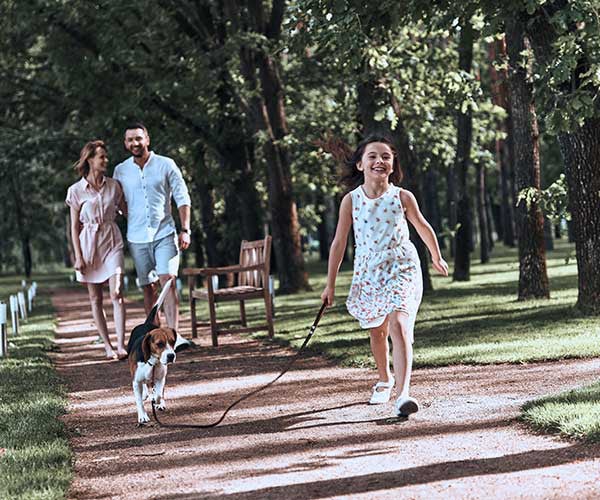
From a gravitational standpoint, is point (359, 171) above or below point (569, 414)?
above

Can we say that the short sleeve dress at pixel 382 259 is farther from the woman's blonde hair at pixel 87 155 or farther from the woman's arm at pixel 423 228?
the woman's blonde hair at pixel 87 155

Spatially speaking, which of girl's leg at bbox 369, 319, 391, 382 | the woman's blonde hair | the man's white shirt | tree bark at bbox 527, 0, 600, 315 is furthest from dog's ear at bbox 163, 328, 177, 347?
tree bark at bbox 527, 0, 600, 315

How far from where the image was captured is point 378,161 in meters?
7.67

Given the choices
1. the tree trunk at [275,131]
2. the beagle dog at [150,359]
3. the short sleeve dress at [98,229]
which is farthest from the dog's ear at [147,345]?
the tree trunk at [275,131]

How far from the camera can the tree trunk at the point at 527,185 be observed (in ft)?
54.0

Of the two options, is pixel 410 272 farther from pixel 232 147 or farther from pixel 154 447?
pixel 232 147

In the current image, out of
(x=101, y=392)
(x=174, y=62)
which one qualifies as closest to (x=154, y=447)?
(x=101, y=392)

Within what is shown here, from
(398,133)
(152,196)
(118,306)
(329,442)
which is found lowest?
(329,442)

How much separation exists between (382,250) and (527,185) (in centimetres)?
942

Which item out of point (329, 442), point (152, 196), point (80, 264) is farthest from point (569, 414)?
point (80, 264)

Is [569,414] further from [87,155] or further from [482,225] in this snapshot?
[482,225]

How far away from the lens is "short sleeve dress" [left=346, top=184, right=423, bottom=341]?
7.65 m

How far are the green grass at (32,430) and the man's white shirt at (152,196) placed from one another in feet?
5.68

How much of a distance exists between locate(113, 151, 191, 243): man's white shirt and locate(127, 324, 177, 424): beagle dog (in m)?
3.11
